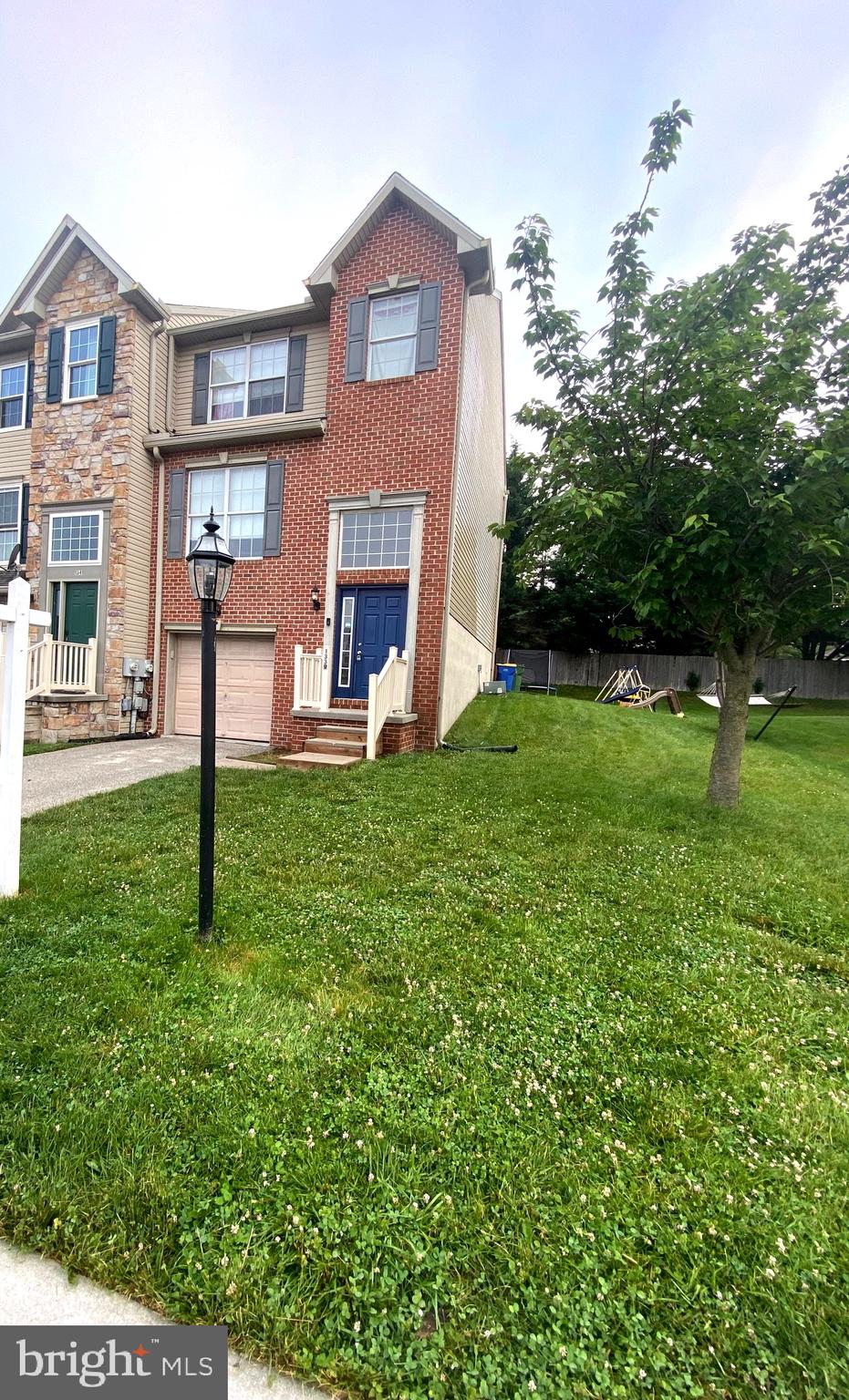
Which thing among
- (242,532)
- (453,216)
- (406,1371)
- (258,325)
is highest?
(453,216)

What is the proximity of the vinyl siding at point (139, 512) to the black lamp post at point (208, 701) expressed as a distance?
799 cm

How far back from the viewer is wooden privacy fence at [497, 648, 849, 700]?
23.2 m

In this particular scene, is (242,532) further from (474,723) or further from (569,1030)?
(569,1030)

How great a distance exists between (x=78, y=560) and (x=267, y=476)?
4.04m

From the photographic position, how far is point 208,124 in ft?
29.9

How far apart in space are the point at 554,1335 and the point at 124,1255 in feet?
3.65

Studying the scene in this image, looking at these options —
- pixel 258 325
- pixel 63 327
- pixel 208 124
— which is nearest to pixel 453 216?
pixel 258 325

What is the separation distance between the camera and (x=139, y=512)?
33.1 feet

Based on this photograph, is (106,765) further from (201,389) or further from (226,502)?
(201,389)

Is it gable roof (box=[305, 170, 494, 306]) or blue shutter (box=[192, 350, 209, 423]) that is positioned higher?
gable roof (box=[305, 170, 494, 306])

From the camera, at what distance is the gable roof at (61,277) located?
32.4 ft

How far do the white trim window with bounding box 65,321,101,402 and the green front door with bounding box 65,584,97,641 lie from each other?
3541mm

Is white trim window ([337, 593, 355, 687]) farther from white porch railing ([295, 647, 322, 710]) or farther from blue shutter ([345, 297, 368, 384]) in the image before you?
blue shutter ([345, 297, 368, 384])

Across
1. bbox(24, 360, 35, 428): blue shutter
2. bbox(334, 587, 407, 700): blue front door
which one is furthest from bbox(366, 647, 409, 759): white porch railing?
bbox(24, 360, 35, 428): blue shutter
